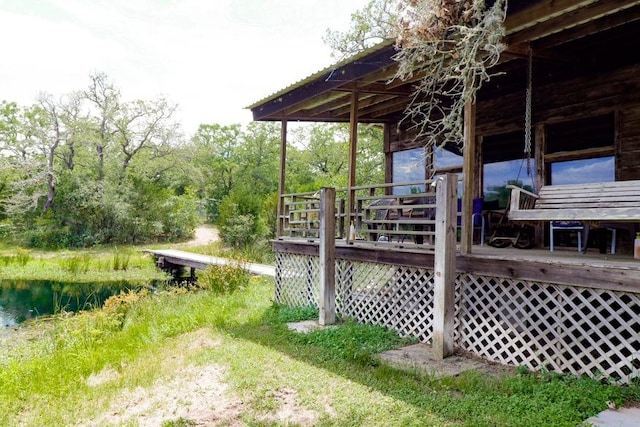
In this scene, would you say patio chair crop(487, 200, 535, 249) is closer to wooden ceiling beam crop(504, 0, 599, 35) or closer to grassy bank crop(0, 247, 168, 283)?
wooden ceiling beam crop(504, 0, 599, 35)

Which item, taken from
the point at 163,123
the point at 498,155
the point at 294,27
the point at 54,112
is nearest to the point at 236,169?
the point at 163,123

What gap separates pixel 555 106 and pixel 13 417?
706cm

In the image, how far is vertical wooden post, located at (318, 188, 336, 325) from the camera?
19.1ft

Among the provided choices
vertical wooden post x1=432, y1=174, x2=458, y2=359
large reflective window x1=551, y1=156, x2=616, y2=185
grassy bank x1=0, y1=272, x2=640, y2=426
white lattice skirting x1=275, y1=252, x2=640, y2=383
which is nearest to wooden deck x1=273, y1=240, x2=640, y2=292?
white lattice skirting x1=275, y1=252, x2=640, y2=383

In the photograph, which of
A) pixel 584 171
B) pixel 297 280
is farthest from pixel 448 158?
pixel 297 280

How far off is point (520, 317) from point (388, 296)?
62.3 inches

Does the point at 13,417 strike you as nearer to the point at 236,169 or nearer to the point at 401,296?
the point at 401,296

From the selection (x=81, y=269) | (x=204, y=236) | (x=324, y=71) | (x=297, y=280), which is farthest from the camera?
(x=204, y=236)

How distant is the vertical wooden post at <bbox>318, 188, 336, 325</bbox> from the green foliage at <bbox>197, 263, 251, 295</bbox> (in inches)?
Result: 131

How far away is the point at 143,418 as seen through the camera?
3.31 meters

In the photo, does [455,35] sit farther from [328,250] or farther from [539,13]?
[328,250]

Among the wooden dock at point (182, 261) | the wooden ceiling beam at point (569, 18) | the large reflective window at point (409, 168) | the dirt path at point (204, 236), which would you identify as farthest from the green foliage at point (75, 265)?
the wooden ceiling beam at point (569, 18)

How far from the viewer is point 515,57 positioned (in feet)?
16.3

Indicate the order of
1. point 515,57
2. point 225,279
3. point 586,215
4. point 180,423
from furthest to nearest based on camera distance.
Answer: point 225,279 → point 515,57 → point 586,215 → point 180,423
